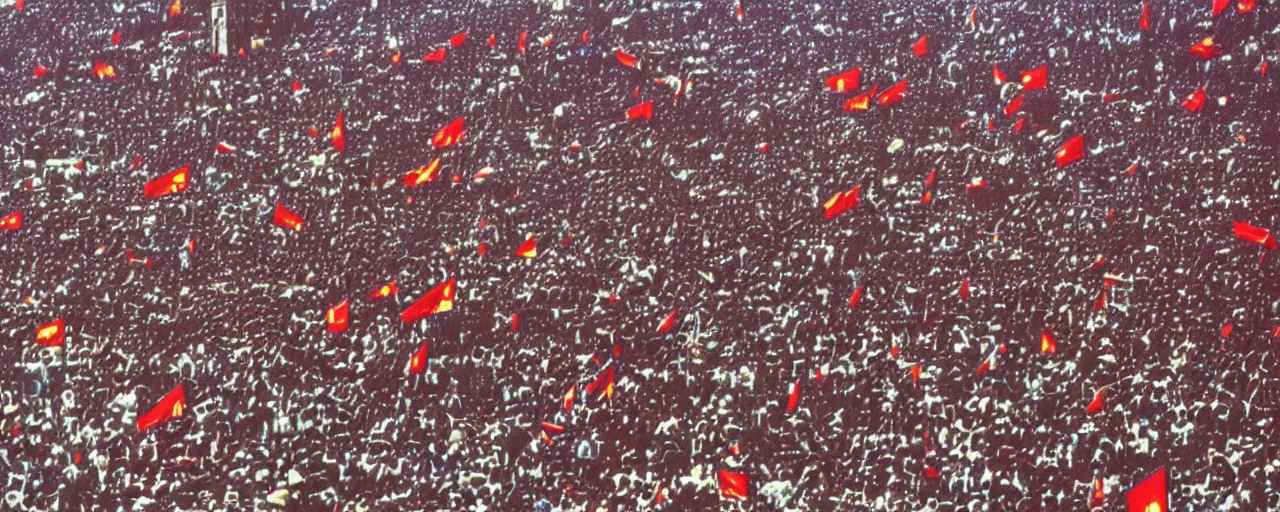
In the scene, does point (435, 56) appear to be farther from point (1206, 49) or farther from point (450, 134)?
point (1206, 49)

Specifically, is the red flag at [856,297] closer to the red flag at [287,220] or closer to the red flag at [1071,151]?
the red flag at [1071,151]

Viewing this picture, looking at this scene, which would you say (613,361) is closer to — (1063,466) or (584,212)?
(584,212)

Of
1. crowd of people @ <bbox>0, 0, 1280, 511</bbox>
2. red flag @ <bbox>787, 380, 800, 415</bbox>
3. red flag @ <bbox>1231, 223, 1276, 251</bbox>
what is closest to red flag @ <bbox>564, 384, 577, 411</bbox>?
crowd of people @ <bbox>0, 0, 1280, 511</bbox>

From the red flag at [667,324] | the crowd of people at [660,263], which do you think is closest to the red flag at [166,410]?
the crowd of people at [660,263]

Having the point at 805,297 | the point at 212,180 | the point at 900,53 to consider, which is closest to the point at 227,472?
the point at 212,180

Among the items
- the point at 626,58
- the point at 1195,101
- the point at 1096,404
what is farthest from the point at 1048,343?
the point at 626,58
